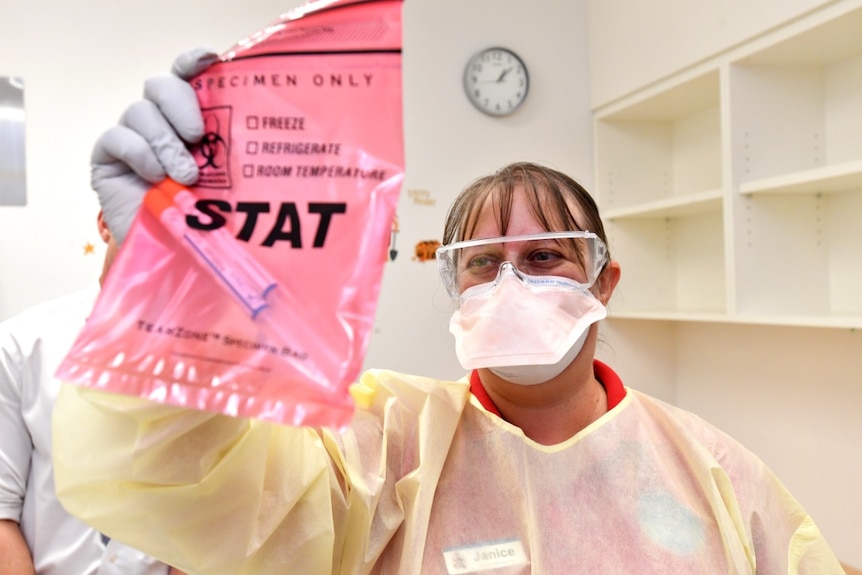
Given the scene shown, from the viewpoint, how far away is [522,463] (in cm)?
106

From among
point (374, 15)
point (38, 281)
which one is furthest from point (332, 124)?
point (38, 281)

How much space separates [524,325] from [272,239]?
52 cm

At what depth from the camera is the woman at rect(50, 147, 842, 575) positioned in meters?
0.91

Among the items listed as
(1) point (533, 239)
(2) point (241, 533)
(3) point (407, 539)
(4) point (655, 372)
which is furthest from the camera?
(4) point (655, 372)

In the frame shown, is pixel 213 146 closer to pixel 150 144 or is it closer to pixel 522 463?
pixel 150 144

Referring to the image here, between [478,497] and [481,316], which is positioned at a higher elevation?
[481,316]

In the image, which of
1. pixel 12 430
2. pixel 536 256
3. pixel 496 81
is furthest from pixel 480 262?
pixel 496 81

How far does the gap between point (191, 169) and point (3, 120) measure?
6.66 ft

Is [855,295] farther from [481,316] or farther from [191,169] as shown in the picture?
[191,169]

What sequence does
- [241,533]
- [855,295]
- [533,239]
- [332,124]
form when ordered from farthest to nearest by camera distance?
[855,295]
[533,239]
[241,533]
[332,124]

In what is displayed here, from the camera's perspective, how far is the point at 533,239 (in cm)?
107

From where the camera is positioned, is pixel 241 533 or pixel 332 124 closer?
pixel 332 124

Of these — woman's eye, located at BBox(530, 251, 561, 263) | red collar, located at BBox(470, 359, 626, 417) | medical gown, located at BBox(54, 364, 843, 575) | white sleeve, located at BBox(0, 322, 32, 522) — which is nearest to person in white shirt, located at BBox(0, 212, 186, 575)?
white sleeve, located at BBox(0, 322, 32, 522)

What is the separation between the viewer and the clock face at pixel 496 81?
275cm
